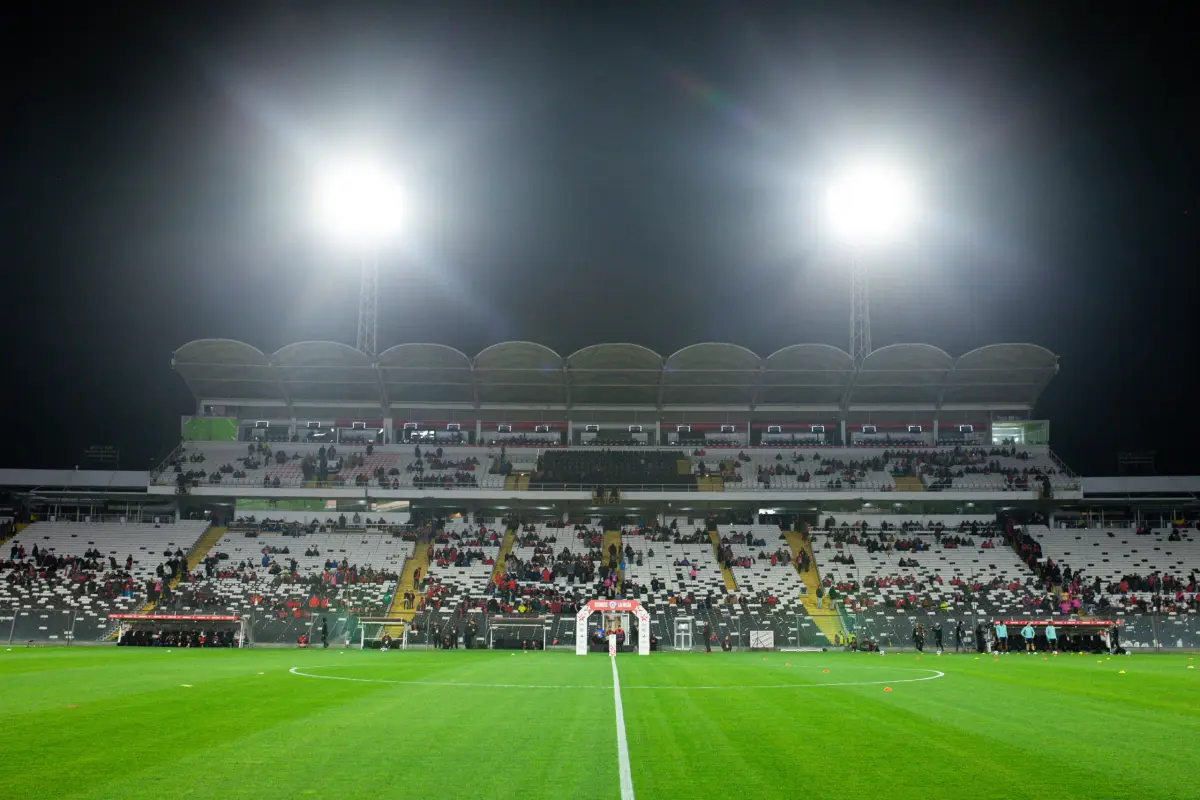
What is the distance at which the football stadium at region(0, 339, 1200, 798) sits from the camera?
9.25 m

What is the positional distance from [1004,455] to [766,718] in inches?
2174

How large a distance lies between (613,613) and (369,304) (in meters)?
27.0

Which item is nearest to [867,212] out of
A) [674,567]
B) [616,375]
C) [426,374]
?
[616,375]

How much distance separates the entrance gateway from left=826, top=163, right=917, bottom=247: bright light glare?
1007 inches

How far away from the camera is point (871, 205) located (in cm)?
5025

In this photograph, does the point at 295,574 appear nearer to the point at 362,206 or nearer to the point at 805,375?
the point at 362,206

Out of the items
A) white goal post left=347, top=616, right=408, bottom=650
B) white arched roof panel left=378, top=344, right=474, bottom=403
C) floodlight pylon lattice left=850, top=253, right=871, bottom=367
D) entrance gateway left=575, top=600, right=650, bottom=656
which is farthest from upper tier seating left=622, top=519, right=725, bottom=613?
white arched roof panel left=378, top=344, right=474, bottom=403

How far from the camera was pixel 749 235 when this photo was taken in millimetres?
49875

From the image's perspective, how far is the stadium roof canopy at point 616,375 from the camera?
5906 cm

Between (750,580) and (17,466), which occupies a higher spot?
(17,466)

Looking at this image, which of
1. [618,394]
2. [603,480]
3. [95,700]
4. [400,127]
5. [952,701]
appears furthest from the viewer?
[618,394]

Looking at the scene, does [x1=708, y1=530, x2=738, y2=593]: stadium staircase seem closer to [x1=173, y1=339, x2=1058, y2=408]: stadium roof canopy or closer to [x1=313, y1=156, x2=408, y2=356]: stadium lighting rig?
[x1=173, y1=339, x2=1058, y2=408]: stadium roof canopy

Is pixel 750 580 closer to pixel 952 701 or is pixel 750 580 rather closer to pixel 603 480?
pixel 603 480

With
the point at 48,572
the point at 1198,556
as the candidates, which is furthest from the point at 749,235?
the point at 48,572
